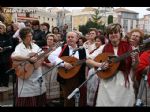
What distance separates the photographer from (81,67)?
566 centimetres

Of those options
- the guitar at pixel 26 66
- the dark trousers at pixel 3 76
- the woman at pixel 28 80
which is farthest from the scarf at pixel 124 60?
the dark trousers at pixel 3 76

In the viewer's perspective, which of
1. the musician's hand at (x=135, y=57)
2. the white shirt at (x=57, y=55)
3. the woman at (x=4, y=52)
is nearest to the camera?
the musician's hand at (x=135, y=57)

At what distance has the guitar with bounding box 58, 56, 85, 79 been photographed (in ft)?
18.0

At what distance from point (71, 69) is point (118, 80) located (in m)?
1.12

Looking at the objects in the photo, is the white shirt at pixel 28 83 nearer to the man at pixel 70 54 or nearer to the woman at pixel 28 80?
the woman at pixel 28 80

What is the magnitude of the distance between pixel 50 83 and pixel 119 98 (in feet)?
8.19

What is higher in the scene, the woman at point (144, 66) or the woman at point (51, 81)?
the woman at point (144, 66)

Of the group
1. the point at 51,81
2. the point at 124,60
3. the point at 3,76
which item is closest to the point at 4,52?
the point at 3,76

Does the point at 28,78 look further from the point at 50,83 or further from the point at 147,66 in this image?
the point at 147,66

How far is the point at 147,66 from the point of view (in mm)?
4820

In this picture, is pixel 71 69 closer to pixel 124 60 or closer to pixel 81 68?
pixel 81 68

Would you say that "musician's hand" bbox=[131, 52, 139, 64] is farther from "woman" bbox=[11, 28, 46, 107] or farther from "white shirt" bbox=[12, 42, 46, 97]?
"white shirt" bbox=[12, 42, 46, 97]

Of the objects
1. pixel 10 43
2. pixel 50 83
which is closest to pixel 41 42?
pixel 10 43

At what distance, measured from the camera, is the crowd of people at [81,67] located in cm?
461
